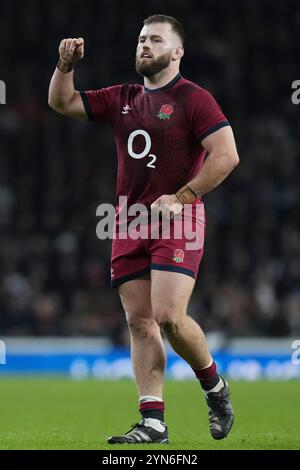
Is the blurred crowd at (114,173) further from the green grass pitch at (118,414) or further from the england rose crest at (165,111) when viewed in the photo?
the england rose crest at (165,111)

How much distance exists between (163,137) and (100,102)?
0.49 meters

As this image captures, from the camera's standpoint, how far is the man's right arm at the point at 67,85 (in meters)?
6.58

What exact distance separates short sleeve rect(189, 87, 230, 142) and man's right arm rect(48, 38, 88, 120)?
28.0 inches

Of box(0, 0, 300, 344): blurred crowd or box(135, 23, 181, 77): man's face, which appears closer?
box(135, 23, 181, 77): man's face

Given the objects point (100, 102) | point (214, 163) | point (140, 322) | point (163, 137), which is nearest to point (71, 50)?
point (100, 102)

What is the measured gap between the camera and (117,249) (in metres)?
6.63

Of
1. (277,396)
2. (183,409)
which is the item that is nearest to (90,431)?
(183,409)

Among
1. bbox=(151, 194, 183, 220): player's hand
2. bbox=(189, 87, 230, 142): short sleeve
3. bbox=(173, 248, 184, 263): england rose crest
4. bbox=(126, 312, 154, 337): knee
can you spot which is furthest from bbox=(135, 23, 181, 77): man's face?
bbox=(126, 312, 154, 337): knee

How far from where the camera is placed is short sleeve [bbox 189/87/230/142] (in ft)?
20.8

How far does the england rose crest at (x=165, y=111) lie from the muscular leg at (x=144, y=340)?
0.92 m

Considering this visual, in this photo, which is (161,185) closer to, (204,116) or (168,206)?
(168,206)

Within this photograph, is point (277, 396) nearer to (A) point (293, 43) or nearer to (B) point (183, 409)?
(B) point (183, 409)

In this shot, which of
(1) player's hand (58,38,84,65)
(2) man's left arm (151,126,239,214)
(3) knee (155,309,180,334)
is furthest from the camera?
(1) player's hand (58,38,84,65)

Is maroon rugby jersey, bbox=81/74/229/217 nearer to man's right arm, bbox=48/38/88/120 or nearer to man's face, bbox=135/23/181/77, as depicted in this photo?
man's face, bbox=135/23/181/77
